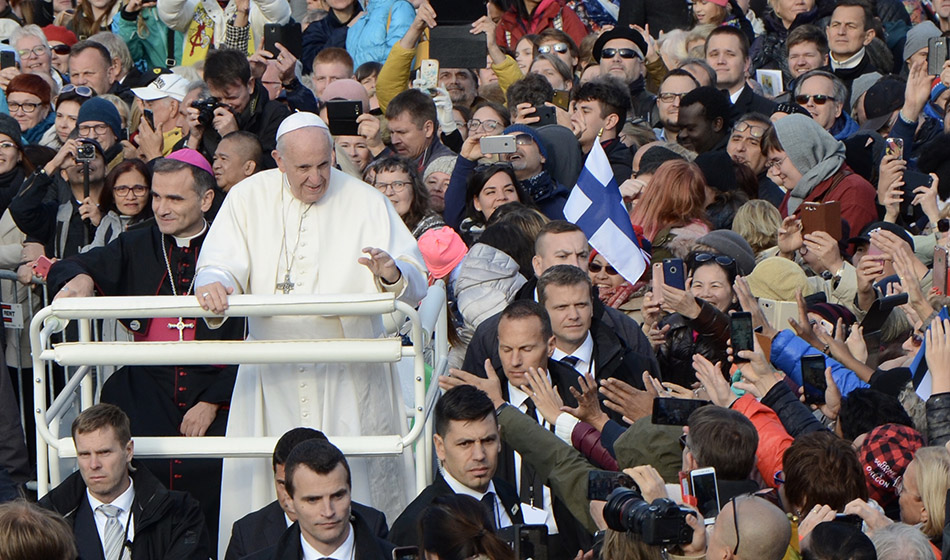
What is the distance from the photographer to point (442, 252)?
26.3 ft

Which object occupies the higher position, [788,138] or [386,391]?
[788,138]

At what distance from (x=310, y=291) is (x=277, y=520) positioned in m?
1.18

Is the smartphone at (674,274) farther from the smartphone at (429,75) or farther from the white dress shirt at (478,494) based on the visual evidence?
the smartphone at (429,75)

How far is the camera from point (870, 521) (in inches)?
200

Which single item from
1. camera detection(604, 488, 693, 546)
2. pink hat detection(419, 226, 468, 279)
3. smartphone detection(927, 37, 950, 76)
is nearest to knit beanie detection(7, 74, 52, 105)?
pink hat detection(419, 226, 468, 279)

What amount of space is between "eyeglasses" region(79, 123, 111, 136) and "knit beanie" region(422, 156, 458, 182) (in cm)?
203

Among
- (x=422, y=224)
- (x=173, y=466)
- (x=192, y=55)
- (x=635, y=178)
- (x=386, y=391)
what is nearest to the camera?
(x=386, y=391)

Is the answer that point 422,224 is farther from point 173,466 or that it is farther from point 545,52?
point 545,52

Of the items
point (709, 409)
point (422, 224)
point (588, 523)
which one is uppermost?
point (422, 224)

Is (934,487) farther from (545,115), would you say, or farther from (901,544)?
(545,115)

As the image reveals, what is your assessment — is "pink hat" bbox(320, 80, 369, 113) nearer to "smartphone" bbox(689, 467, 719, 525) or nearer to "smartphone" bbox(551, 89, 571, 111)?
"smartphone" bbox(551, 89, 571, 111)

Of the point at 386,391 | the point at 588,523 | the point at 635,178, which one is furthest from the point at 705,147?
the point at 588,523

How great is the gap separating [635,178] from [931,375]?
344cm

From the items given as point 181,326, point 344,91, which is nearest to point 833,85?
point 344,91
